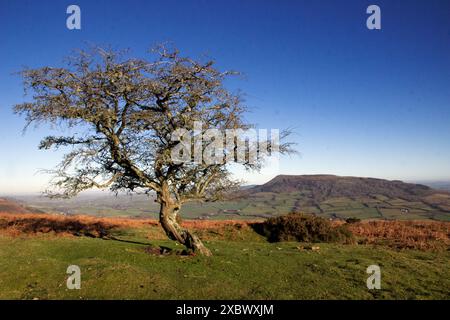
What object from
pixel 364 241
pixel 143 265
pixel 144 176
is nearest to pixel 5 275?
pixel 143 265

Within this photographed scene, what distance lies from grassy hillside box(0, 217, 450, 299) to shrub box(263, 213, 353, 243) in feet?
21.0

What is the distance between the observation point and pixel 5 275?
13766 millimetres

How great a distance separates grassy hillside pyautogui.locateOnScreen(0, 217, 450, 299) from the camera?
1231 cm

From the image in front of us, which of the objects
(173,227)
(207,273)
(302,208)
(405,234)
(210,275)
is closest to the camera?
(210,275)

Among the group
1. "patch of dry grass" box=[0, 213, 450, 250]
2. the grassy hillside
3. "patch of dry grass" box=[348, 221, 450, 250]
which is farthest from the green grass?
"patch of dry grass" box=[0, 213, 450, 250]

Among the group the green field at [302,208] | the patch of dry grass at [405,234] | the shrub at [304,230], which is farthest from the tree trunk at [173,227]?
the green field at [302,208]

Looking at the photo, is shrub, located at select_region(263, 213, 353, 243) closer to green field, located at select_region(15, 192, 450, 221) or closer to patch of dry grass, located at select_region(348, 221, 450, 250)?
patch of dry grass, located at select_region(348, 221, 450, 250)

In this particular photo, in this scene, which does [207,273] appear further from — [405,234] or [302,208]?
[302,208]

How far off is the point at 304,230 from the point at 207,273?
16.9m

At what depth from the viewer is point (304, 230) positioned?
1162 inches

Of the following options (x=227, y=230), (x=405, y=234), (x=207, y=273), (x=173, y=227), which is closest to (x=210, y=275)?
(x=207, y=273)

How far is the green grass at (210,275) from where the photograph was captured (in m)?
12.3
